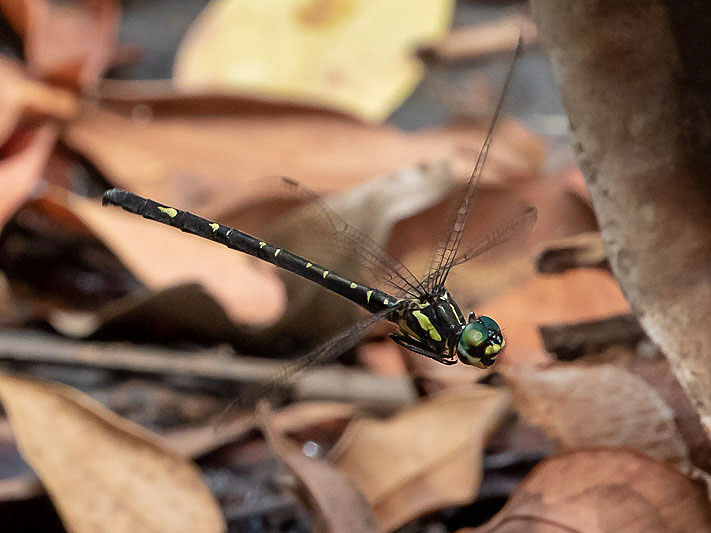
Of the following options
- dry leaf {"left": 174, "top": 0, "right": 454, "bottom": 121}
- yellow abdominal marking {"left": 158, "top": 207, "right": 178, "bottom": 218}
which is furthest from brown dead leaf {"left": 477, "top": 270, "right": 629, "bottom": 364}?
dry leaf {"left": 174, "top": 0, "right": 454, "bottom": 121}

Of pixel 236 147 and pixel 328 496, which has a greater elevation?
pixel 236 147

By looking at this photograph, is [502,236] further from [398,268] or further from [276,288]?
[276,288]

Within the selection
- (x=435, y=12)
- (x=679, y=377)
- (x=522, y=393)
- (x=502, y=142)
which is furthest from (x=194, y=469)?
(x=435, y=12)

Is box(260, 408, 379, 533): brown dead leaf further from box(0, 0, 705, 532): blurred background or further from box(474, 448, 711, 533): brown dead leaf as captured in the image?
box(474, 448, 711, 533): brown dead leaf

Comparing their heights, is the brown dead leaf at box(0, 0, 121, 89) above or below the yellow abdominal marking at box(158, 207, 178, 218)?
above

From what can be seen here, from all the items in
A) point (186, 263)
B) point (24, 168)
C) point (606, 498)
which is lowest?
point (606, 498)

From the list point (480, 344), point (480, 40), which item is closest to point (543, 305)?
point (480, 344)

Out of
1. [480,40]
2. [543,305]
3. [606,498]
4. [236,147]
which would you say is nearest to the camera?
[606,498]
